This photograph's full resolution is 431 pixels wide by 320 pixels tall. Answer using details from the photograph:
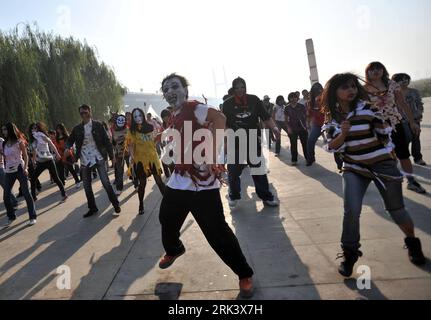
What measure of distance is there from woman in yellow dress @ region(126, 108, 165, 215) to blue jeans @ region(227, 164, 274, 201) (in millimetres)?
1140

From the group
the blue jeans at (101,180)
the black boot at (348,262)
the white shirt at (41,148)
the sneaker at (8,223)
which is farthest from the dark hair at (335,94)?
the white shirt at (41,148)

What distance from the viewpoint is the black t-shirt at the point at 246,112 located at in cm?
572

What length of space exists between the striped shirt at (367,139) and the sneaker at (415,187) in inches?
97.8

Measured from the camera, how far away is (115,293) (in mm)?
3422

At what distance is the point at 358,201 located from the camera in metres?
3.30

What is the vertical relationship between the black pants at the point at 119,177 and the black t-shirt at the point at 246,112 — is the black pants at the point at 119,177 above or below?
below

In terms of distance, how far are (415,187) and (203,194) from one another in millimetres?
3645

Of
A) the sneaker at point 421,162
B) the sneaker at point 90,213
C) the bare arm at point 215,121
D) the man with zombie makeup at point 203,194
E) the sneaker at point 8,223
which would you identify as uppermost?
the bare arm at point 215,121

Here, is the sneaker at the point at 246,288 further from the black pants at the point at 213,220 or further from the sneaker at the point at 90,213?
the sneaker at the point at 90,213

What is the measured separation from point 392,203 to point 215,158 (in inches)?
59.7

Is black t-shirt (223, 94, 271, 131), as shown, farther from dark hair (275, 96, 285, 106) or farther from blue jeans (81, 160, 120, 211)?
dark hair (275, 96, 285, 106)

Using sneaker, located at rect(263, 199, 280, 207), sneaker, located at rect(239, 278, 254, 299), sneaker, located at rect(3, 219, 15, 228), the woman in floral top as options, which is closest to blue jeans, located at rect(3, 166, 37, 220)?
sneaker, located at rect(3, 219, 15, 228)

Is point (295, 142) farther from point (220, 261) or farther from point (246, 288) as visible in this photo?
point (246, 288)
